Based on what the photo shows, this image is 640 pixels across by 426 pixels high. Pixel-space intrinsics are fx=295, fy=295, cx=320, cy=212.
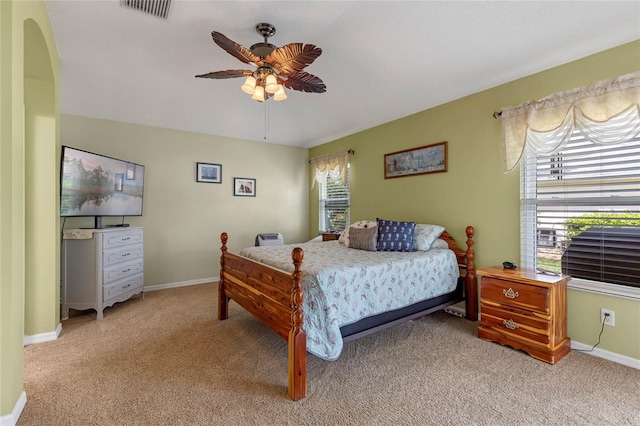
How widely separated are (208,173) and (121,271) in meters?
1.92

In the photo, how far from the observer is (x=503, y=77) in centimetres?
287

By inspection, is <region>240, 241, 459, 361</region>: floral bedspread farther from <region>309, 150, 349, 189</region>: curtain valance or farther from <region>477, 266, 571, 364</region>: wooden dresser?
<region>309, 150, 349, 189</region>: curtain valance

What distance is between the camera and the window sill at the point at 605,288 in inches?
87.2

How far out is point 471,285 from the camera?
3.07 meters

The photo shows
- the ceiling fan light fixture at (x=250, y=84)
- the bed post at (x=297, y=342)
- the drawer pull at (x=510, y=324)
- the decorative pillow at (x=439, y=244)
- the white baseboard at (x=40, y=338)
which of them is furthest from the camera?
the decorative pillow at (x=439, y=244)

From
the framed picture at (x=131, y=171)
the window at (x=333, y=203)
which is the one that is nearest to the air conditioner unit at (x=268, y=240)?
the window at (x=333, y=203)

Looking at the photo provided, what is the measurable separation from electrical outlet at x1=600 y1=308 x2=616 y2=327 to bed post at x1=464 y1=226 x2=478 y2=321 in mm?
954

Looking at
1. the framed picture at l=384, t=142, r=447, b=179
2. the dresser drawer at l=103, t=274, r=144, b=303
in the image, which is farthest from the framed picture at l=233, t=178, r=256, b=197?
the framed picture at l=384, t=142, r=447, b=179

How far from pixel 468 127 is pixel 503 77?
1.80ft

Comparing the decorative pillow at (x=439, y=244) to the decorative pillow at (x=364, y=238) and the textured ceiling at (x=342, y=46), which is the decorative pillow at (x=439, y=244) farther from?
the textured ceiling at (x=342, y=46)

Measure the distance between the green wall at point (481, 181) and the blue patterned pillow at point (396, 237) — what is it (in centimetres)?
61

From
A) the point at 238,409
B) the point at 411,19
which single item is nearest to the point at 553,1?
the point at 411,19

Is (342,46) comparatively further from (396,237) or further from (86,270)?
(86,270)

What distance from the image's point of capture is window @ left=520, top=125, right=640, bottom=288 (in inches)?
88.4
